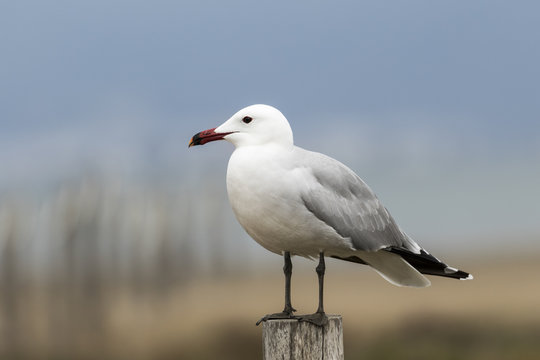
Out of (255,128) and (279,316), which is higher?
(255,128)

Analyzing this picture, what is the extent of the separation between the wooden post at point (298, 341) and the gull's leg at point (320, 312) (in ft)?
0.09

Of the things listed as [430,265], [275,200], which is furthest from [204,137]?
[430,265]

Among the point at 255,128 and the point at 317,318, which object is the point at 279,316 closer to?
the point at 317,318

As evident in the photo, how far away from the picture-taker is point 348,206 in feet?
13.8

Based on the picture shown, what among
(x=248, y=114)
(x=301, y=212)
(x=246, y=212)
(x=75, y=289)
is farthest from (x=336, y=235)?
(x=75, y=289)

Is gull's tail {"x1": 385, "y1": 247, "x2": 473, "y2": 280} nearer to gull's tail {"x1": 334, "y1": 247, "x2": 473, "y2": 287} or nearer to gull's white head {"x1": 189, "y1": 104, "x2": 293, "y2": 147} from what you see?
gull's tail {"x1": 334, "y1": 247, "x2": 473, "y2": 287}

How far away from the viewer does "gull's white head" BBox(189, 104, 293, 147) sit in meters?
4.11

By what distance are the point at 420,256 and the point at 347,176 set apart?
0.73 meters

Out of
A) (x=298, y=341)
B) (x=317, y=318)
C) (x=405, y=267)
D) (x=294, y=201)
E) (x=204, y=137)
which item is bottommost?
(x=298, y=341)

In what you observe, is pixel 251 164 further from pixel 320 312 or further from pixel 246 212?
pixel 320 312

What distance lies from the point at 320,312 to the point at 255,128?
1.10 metres

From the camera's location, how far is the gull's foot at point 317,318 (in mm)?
3955

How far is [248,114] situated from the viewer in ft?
13.6

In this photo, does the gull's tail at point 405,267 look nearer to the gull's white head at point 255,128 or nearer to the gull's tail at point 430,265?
the gull's tail at point 430,265
